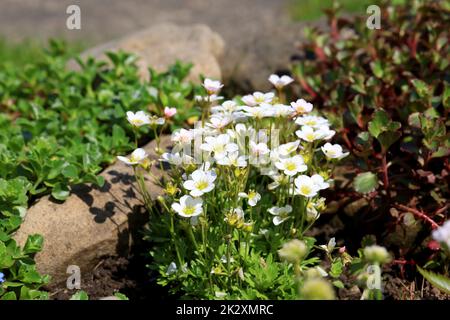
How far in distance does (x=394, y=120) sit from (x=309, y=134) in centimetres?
101

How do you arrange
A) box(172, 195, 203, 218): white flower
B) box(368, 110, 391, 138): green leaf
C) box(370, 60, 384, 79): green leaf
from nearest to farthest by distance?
box(172, 195, 203, 218): white flower → box(368, 110, 391, 138): green leaf → box(370, 60, 384, 79): green leaf

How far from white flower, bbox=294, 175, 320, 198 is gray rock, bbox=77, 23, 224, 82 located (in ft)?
5.79

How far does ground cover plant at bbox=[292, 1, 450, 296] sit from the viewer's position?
9.91 ft

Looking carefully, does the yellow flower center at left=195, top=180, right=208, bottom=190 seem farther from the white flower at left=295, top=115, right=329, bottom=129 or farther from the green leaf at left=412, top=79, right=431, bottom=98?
the green leaf at left=412, top=79, right=431, bottom=98

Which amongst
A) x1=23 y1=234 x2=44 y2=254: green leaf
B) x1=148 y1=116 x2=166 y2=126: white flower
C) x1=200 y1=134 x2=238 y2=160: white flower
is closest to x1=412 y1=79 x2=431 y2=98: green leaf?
x1=200 y1=134 x2=238 y2=160: white flower

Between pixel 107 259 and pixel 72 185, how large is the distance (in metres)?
0.37

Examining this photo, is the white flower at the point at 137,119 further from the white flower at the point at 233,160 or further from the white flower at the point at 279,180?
the white flower at the point at 279,180

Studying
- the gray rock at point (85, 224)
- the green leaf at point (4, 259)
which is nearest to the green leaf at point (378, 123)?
the gray rock at point (85, 224)

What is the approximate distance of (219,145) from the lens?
8.39 feet

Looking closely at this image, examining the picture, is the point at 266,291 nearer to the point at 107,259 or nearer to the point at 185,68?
the point at 107,259

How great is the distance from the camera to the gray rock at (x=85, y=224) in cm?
298

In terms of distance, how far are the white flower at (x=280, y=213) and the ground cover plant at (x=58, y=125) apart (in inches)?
25.0

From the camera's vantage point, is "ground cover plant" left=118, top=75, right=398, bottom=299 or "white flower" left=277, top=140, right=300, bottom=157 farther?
"white flower" left=277, top=140, right=300, bottom=157
